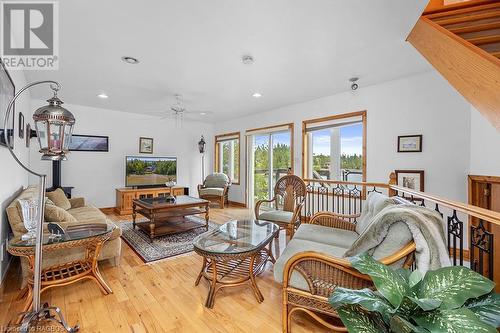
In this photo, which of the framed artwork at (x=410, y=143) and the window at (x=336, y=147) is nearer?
the framed artwork at (x=410, y=143)

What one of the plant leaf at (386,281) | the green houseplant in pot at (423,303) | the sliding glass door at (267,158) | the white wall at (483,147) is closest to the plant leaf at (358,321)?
the green houseplant in pot at (423,303)

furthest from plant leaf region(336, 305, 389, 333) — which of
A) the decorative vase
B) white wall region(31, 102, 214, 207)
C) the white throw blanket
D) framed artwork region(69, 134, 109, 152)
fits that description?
framed artwork region(69, 134, 109, 152)

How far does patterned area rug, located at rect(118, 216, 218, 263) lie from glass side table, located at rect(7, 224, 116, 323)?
0.70m

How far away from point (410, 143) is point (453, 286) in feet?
9.57

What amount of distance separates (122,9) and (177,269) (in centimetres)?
253

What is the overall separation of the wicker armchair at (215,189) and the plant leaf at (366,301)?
4855 mm

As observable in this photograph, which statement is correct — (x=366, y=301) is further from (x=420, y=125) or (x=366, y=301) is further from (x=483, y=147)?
(x=420, y=125)

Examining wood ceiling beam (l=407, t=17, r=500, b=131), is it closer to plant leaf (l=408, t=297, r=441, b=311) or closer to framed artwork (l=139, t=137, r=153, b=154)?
plant leaf (l=408, t=297, r=441, b=311)

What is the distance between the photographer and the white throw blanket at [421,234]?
1202mm

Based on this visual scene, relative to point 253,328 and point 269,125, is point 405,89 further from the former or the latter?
point 253,328

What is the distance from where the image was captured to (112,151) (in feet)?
Result: 17.8

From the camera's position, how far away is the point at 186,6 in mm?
1844

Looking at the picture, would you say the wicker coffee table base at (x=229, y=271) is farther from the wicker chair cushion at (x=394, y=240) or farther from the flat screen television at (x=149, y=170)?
the flat screen television at (x=149, y=170)

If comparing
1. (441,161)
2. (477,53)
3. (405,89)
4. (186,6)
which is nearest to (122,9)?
(186,6)
